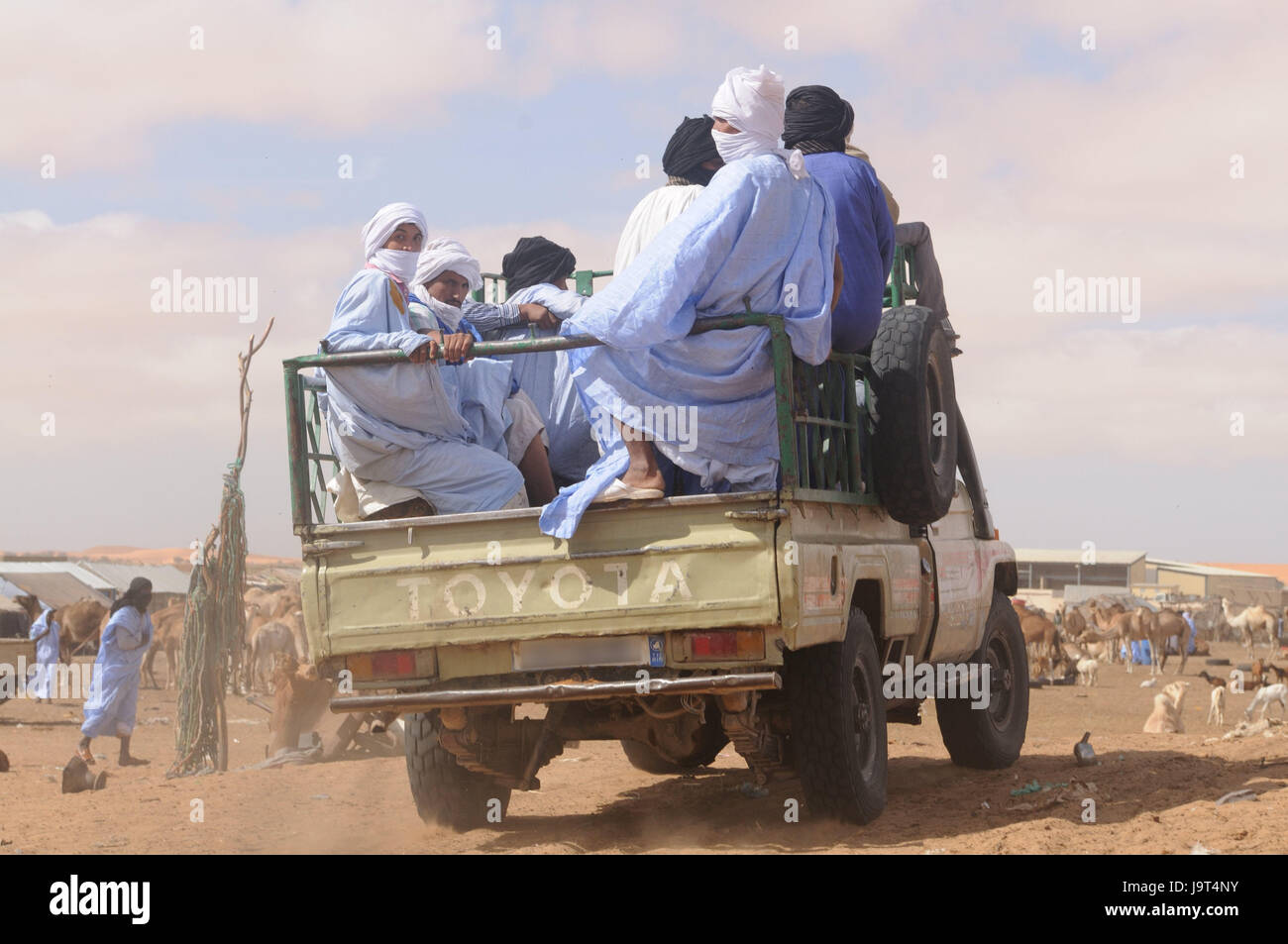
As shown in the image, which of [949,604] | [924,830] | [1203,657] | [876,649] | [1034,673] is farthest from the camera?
[1203,657]

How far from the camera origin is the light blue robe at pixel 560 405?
7.24m

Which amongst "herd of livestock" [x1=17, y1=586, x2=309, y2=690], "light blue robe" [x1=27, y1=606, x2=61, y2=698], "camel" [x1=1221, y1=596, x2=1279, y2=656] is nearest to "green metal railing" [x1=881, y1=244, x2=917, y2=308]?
"light blue robe" [x1=27, y1=606, x2=61, y2=698]

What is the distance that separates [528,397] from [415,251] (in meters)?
0.87

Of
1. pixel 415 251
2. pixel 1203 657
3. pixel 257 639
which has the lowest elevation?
pixel 1203 657

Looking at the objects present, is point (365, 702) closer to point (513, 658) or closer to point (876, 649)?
point (513, 658)

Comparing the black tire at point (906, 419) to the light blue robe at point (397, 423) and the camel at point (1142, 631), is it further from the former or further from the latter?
the camel at point (1142, 631)

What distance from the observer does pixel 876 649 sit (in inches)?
279

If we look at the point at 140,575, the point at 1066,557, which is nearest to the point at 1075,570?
the point at 1066,557

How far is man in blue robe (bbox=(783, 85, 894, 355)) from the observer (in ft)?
22.2

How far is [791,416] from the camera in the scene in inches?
231

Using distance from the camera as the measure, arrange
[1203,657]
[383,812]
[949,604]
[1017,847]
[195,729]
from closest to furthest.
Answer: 1. [1017,847]
2. [949,604]
3. [383,812]
4. [195,729]
5. [1203,657]

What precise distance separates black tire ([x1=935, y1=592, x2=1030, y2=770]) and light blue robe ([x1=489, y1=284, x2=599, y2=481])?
2.79m

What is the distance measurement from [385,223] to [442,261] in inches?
14.5

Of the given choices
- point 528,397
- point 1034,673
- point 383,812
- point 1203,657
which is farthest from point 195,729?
point 1203,657
